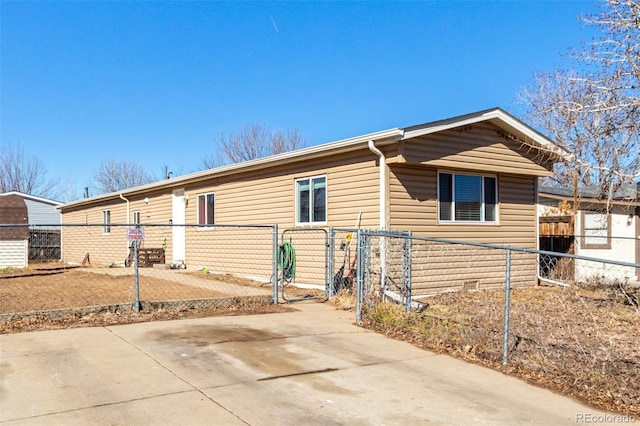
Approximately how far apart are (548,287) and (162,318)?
8623 mm

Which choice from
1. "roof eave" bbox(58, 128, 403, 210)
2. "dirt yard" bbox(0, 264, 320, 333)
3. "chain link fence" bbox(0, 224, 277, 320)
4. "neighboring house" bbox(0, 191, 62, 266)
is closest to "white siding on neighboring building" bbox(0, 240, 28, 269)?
"chain link fence" bbox(0, 224, 277, 320)

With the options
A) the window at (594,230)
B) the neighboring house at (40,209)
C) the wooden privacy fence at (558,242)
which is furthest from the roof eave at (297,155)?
the neighboring house at (40,209)

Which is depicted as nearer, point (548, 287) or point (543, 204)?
point (548, 287)

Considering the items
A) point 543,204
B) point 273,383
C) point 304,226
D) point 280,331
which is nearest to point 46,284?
point 304,226

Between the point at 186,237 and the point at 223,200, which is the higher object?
the point at 223,200

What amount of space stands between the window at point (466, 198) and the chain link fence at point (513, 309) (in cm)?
72

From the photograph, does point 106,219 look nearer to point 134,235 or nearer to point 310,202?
point 310,202

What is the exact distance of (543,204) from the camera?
51.5ft

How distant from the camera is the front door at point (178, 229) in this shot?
1609cm

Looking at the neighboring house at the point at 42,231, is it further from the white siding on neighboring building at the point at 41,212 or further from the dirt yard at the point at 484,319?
the dirt yard at the point at 484,319

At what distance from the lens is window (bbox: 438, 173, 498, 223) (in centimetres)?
1062

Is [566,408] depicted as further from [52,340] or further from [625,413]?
[52,340]

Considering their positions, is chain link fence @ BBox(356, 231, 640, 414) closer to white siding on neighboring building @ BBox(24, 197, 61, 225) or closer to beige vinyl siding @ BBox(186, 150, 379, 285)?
beige vinyl siding @ BBox(186, 150, 379, 285)
